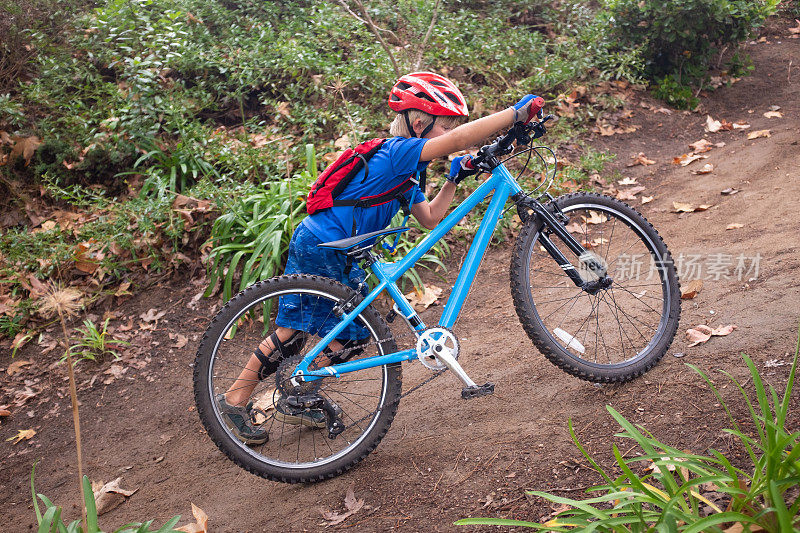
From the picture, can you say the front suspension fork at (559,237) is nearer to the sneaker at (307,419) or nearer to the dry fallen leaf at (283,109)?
the sneaker at (307,419)

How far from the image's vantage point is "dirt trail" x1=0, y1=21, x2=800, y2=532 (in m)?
2.59

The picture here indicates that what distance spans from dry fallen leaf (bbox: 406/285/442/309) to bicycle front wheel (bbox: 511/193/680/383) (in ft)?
2.53

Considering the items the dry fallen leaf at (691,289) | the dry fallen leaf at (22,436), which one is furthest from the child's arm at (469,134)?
the dry fallen leaf at (22,436)

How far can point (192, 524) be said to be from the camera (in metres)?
2.69

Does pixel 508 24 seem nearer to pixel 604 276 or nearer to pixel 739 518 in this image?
pixel 604 276

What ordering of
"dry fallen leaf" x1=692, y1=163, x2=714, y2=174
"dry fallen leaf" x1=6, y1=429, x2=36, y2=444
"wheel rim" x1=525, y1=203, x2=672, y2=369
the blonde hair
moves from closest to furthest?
the blonde hair < "wheel rim" x1=525, y1=203, x2=672, y2=369 < "dry fallen leaf" x1=6, y1=429, x2=36, y2=444 < "dry fallen leaf" x1=692, y1=163, x2=714, y2=174

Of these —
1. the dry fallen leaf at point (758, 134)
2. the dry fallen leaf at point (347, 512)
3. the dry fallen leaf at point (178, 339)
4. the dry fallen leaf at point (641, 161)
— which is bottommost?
the dry fallen leaf at point (178, 339)

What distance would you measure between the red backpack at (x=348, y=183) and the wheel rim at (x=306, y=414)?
45 cm

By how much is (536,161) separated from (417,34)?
7.95 ft

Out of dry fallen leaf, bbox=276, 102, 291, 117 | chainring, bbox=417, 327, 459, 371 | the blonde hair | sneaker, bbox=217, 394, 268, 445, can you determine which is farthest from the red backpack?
dry fallen leaf, bbox=276, 102, 291, 117

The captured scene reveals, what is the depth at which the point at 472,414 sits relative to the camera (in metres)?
3.16

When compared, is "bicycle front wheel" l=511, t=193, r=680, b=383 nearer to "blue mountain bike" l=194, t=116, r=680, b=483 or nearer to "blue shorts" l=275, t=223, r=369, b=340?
"blue mountain bike" l=194, t=116, r=680, b=483

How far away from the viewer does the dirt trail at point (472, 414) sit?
8.50 ft

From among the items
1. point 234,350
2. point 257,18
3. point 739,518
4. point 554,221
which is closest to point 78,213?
point 234,350
